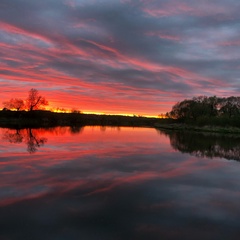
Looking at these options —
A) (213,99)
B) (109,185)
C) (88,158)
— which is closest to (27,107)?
(213,99)

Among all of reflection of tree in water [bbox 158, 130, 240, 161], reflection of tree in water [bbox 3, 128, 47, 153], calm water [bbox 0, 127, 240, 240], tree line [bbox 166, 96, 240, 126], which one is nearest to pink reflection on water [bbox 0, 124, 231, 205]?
calm water [bbox 0, 127, 240, 240]

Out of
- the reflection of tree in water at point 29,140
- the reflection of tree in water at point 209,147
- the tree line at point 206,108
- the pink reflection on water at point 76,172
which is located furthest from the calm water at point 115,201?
the tree line at point 206,108

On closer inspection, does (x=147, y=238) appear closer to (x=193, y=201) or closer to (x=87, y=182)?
(x=193, y=201)

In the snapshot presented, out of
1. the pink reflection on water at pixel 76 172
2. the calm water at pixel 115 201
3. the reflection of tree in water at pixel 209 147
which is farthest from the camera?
the reflection of tree in water at pixel 209 147

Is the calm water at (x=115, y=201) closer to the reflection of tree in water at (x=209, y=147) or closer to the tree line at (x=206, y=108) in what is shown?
the reflection of tree in water at (x=209, y=147)

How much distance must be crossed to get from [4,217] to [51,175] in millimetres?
4759

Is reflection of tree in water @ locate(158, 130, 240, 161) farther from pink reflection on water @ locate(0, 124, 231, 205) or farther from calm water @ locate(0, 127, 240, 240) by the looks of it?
calm water @ locate(0, 127, 240, 240)

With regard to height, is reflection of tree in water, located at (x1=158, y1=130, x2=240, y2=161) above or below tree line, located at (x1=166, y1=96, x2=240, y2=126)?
below

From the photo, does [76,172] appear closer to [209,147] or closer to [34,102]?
[209,147]

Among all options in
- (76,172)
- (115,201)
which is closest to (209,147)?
(76,172)

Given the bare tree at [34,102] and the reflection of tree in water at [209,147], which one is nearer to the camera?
the reflection of tree in water at [209,147]

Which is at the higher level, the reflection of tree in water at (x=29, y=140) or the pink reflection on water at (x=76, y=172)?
the reflection of tree in water at (x=29, y=140)

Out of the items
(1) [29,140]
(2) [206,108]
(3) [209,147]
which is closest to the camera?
(1) [29,140]

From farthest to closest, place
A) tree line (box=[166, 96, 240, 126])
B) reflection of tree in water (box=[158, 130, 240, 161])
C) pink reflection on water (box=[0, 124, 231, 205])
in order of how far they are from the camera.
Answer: tree line (box=[166, 96, 240, 126]) → reflection of tree in water (box=[158, 130, 240, 161]) → pink reflection on water (box=[0, 124, 231, 205])
